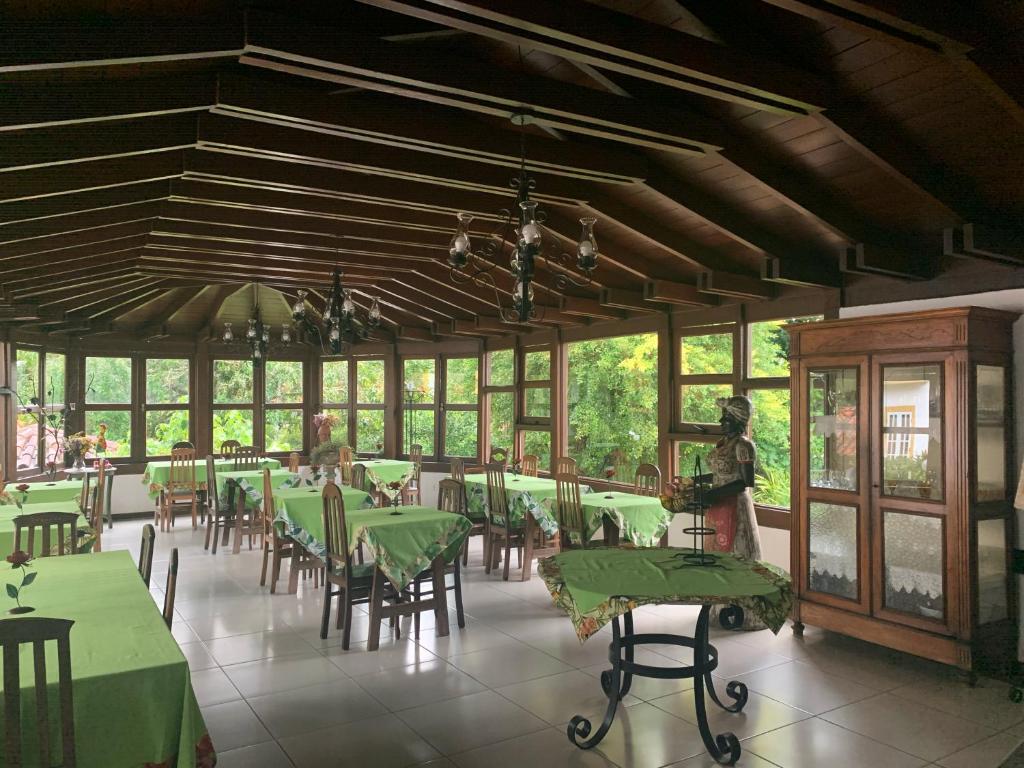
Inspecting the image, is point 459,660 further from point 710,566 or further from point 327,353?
point 327,353

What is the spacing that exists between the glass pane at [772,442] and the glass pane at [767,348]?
206 millimetres

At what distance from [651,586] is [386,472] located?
6130 millimetres

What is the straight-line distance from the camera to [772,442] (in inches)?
262

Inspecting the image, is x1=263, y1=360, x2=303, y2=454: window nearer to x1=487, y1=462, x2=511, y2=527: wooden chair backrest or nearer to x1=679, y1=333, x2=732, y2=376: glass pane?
x1=487, y1=462, x2=511, y2=527: wooden chair backrest

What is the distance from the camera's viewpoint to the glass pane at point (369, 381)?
11.5 metres

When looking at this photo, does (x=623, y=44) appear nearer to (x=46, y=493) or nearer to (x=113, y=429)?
(x=46, y=493)

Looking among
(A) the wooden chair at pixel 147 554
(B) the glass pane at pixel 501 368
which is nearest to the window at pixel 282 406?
(B) the glass pane at pixel 501 368

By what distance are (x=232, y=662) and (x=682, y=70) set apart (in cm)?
400

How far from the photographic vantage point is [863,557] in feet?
15.3

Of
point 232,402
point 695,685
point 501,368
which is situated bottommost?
point 695,685

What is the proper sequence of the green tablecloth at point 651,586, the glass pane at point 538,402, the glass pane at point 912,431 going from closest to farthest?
the green tablecloth at point 651,586 < the glass pane at point 912,431 < the glass pane at point 538,402

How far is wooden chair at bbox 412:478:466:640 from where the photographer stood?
5116 mm

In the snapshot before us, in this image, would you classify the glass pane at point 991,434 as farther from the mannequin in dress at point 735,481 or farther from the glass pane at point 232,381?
the glass pane at point 232,381

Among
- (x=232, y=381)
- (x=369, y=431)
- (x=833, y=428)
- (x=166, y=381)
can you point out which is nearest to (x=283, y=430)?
(x=232, y=381)
